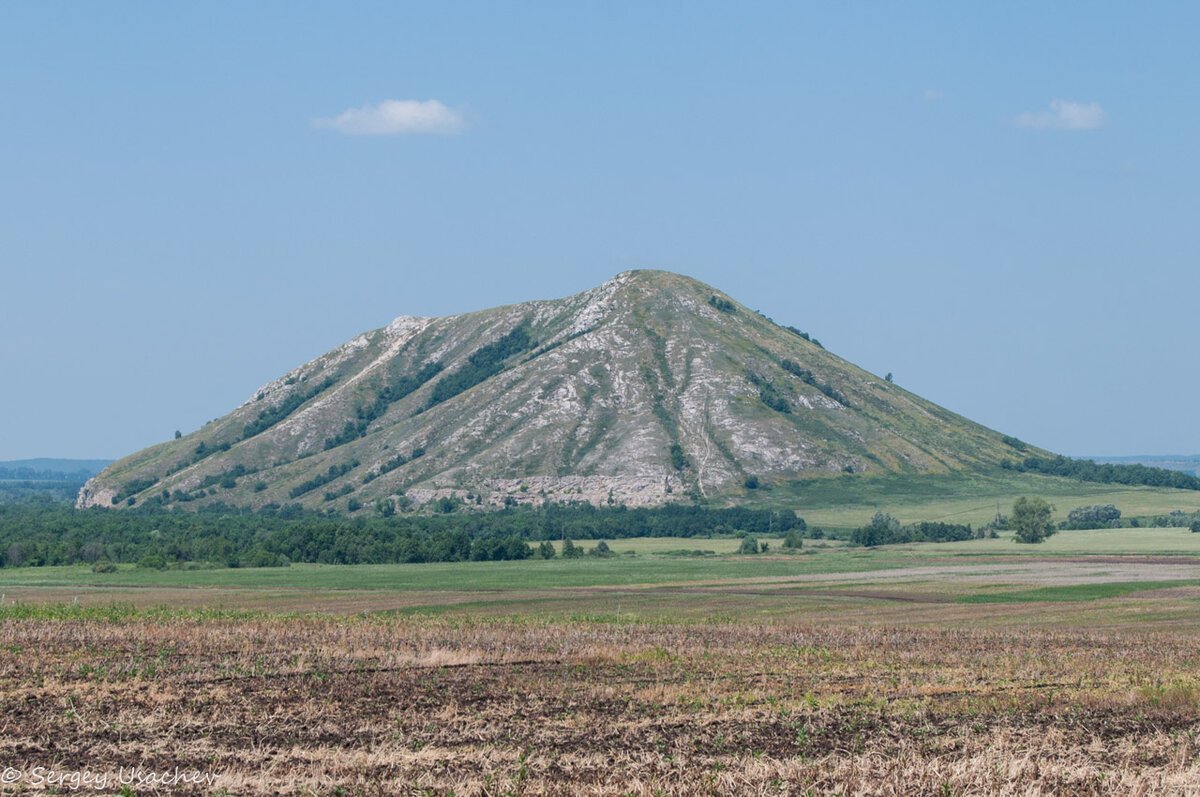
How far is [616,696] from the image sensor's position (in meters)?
43.3

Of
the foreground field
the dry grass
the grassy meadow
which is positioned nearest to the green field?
the grassy meadow

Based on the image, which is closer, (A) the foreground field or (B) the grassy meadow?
(A) the foreground field

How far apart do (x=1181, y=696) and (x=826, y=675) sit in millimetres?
11950

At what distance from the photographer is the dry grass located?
96.5 feet

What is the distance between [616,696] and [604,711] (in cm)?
353

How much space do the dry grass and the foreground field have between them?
0.13 meters

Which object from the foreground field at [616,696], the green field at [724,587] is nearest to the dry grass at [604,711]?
the foreground field at [616,696]

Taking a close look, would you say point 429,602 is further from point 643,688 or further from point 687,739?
point 687,739

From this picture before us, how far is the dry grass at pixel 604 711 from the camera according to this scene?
2941 centimetres

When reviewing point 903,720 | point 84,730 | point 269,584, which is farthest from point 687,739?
point 269,584

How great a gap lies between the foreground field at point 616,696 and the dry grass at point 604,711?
0.42ft

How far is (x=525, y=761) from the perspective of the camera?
31.1 m

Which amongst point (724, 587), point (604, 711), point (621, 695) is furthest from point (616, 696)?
point (724, 587)

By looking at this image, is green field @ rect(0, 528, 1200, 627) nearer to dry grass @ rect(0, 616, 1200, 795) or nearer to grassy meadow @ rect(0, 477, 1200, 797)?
grassy meadow @ rect(0, 477, 1200, 797)
